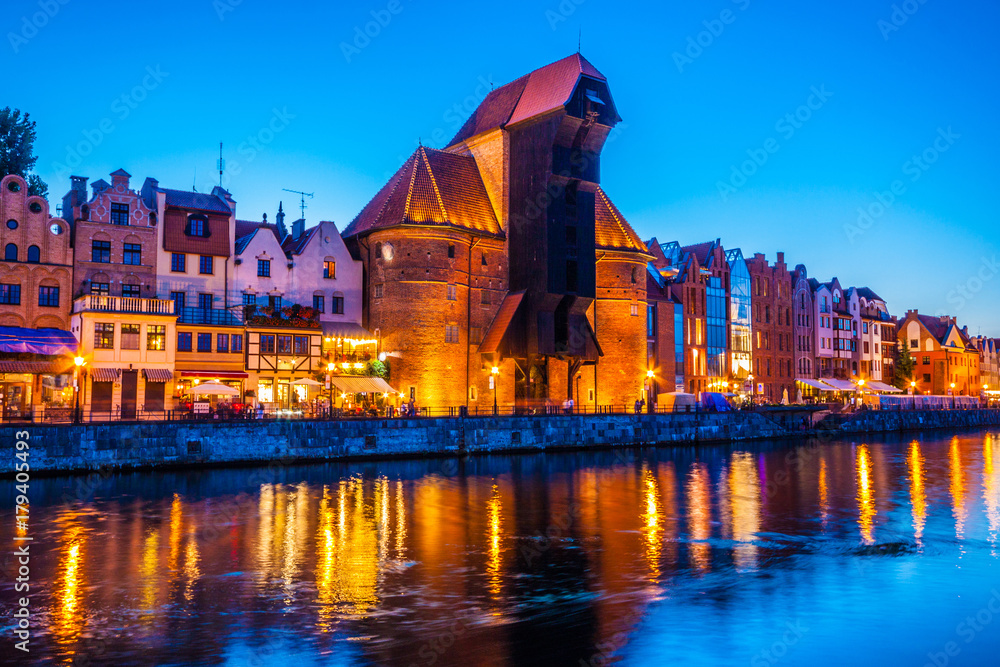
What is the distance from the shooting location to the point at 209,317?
53.0 m

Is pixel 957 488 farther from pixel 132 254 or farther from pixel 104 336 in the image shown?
pixel 132 254

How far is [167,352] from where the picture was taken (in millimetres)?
49406

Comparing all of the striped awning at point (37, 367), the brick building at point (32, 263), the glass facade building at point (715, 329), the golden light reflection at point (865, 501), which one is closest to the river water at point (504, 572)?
the golden light reflection at point (865, 501)

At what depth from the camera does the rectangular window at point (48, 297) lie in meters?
49.1

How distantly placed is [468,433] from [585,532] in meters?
24.9

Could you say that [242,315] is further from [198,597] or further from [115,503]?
[198,597]

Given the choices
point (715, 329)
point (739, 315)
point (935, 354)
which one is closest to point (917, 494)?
point (715, 329)

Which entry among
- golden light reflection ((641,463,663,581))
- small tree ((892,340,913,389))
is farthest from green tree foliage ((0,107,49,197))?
small tree ((892,340,913,389))

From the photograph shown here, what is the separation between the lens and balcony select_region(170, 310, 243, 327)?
Result: 52147 millimetres

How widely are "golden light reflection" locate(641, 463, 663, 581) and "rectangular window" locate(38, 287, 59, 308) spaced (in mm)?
35140

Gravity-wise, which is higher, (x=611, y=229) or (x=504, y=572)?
(x=611, y=229)

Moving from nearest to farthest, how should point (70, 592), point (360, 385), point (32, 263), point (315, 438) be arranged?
point (70, 592), point (315, 438), point (32, 263), point (360, 385)

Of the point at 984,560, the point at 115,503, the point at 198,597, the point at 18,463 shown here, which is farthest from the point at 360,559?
the point at 18,463

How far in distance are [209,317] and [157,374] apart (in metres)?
5.79
